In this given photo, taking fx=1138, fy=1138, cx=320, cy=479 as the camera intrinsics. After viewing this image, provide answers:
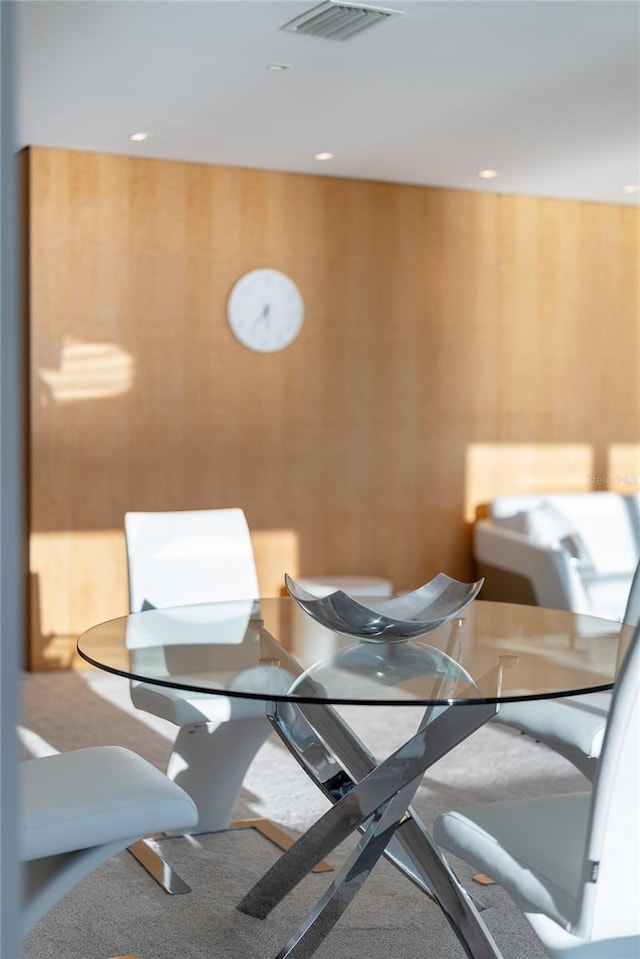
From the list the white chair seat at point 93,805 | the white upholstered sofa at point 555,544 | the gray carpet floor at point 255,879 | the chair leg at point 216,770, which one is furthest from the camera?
the white upholstered sofa at point 555,544

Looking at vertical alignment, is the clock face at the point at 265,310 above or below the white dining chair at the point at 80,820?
above

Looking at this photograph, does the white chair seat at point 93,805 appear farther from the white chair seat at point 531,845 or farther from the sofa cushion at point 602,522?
the sofa cushion at point 602,522

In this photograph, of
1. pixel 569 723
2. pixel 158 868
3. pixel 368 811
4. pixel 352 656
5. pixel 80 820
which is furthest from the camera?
pixel 158 868

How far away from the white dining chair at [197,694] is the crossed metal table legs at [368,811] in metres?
0.43

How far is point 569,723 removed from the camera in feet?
10.2

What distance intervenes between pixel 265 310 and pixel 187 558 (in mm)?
2941

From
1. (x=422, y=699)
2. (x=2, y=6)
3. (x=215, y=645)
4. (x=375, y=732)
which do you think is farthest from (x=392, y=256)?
(x=2, y=6)

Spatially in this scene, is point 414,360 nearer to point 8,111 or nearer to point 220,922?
point 220,922

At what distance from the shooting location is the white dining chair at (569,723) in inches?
120

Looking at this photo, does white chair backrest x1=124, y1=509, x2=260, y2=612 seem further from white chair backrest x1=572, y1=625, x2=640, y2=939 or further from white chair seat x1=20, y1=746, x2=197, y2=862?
white chair backrest x1=572, y1=625, x2=640, y2=939

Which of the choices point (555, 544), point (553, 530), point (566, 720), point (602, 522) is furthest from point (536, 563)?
point (566, 720)

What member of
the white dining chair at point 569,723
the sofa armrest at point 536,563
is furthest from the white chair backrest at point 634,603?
the sofa armrest at point 536,563

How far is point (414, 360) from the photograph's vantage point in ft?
23.0

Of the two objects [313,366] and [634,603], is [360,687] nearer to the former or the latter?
[634,603]
